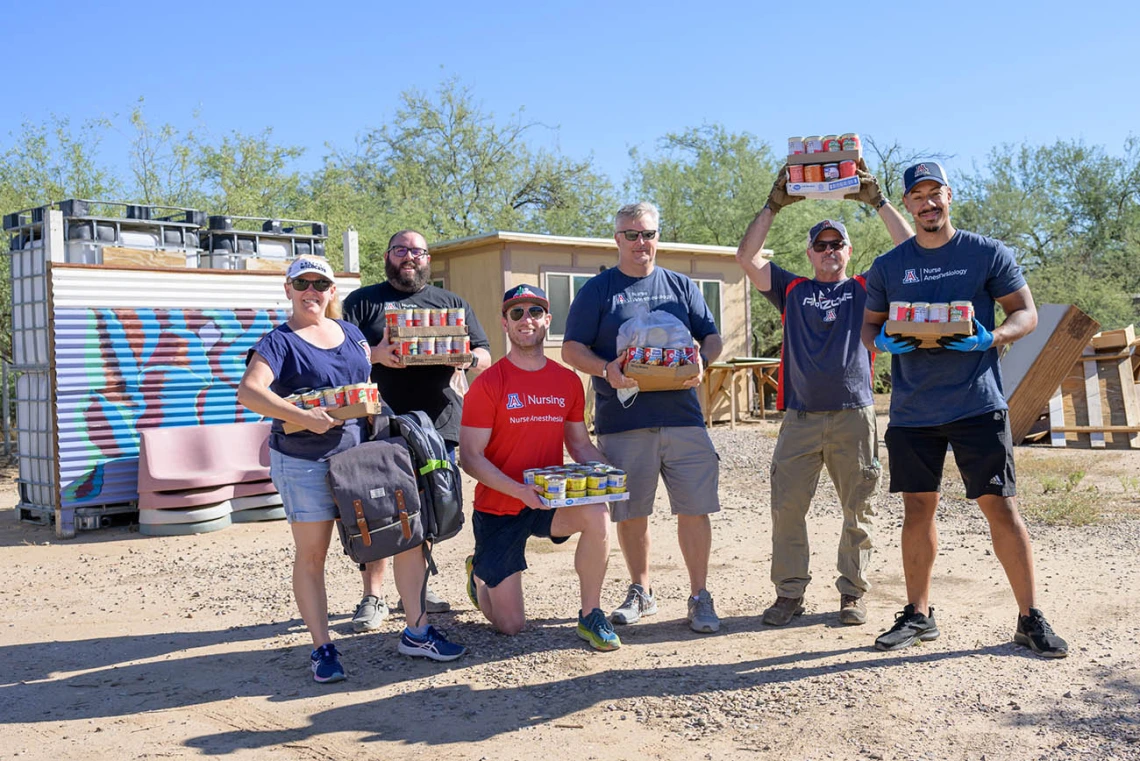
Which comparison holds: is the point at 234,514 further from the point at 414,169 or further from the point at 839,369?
the point at 414,169

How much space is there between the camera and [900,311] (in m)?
4.55

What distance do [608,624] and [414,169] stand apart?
24.3 metres

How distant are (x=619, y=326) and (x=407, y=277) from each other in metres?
1.18

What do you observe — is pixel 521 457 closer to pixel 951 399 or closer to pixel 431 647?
pixel 431 647

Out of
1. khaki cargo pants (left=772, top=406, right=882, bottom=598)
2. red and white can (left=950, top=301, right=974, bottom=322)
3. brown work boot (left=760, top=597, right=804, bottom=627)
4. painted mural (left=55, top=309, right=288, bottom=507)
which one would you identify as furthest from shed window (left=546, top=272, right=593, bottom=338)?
red and white can (left=950, top=301, right=974, bottom=322)

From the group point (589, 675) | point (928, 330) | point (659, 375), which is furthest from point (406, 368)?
point (928, 330)

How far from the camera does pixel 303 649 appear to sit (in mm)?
5156

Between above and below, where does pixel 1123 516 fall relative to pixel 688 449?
below

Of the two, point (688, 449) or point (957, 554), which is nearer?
point (688, 449)

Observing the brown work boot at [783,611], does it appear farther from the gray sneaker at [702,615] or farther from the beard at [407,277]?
the beard at [407,277]

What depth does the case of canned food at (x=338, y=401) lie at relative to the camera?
14.5 ft

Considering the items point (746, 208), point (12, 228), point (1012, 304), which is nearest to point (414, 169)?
point (746, 208)

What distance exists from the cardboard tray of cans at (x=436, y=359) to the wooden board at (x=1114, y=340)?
10.5 metres

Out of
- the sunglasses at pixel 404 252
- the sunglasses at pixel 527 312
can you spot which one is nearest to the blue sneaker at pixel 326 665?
the sunglasses at pixel 527 312
